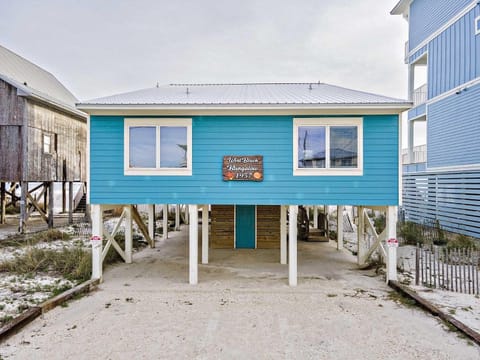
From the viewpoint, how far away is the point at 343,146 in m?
7.68

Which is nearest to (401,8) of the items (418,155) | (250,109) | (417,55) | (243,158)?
(417,55)

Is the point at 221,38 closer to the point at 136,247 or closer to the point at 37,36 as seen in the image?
the point at 37,36

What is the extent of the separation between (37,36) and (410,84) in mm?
29405

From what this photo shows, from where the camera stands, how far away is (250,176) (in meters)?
7.69

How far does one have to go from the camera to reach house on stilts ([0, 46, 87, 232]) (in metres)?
13.5

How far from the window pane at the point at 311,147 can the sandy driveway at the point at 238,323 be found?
10.2ft

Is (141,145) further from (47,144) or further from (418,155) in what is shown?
(418,155)

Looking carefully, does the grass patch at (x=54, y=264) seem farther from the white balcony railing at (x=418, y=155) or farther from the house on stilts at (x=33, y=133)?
the white balcony railing at (x=418, y=155)

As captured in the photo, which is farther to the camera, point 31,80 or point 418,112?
point 418,112

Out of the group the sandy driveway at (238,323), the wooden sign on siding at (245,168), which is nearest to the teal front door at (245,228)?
the sandy driveway at (238,323)

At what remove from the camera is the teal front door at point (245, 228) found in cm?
1252

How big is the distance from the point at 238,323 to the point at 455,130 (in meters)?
13.5

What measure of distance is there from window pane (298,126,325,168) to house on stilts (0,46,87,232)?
1256 cm

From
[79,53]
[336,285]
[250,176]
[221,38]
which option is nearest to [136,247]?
[250,176]
